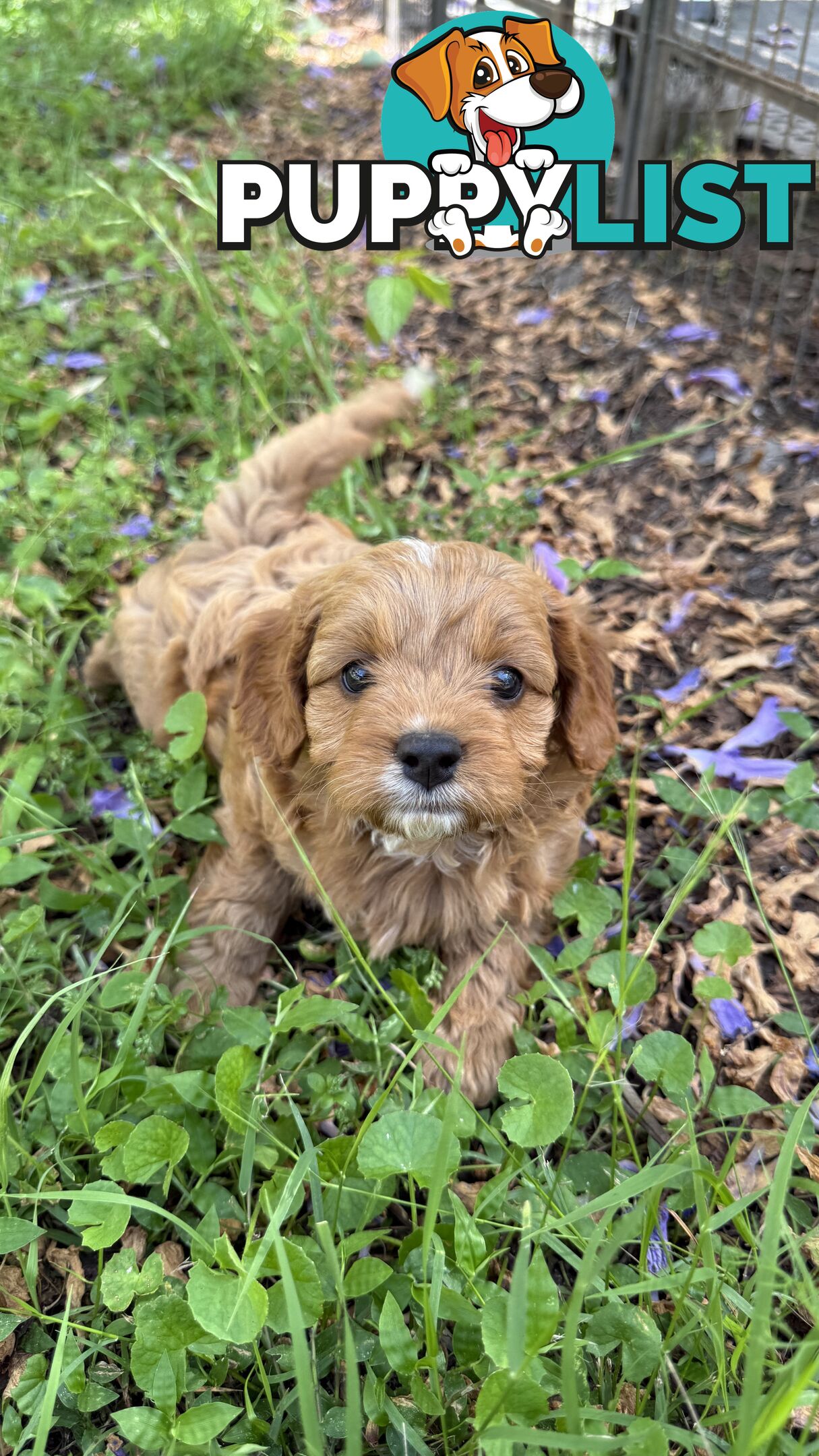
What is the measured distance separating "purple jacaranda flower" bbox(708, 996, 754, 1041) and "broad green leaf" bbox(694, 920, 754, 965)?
16.1 inches

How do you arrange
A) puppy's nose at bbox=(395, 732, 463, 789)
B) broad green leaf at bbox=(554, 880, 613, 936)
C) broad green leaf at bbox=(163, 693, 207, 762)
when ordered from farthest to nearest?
broad green leaf at bbox=(163, 693, 207, 762), broad green leaf at bbox=(554, 880, 613, 936), puppy's nose at bbox=(395, 732, 463, 789)

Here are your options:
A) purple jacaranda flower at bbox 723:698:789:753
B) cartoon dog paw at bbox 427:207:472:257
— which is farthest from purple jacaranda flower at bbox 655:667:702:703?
cartoon dog paw at bbox 427:207:472:257

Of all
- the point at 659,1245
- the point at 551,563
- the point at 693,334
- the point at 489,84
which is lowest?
the point at 659,1245

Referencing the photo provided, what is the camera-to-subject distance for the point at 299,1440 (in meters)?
1.79

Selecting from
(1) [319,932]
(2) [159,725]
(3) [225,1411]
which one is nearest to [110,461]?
(2) [159,725]

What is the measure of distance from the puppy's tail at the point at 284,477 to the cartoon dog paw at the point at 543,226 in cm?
181

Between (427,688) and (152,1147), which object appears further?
(427,688)

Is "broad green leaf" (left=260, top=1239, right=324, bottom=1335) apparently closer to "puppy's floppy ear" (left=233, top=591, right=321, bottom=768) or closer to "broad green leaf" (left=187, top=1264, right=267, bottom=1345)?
"broad green leaf" (left=187, top=1264, right=267, bottom=1345)

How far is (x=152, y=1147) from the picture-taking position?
1867 mm

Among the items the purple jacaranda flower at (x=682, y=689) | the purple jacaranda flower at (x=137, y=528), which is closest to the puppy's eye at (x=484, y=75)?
the purple jacaranda flower at (x=137, y=528)

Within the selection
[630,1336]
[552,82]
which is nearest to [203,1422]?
[630,1336]

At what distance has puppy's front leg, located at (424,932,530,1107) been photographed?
2512mm

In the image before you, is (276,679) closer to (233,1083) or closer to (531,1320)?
(233,1083)

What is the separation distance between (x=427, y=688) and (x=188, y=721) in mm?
926
